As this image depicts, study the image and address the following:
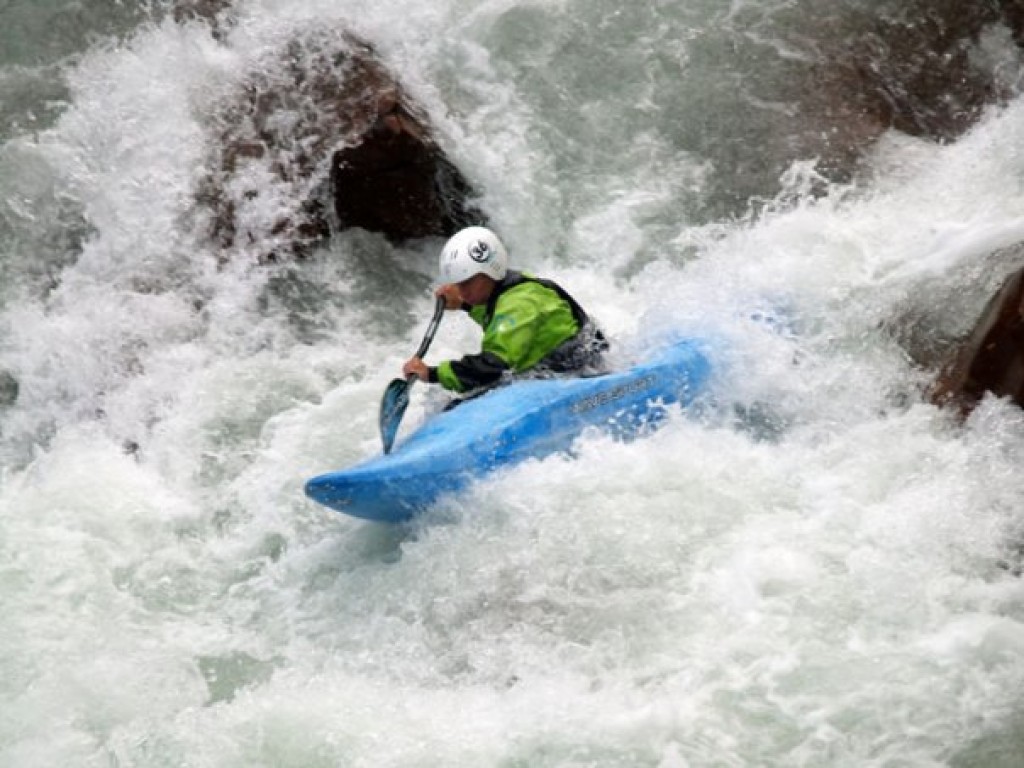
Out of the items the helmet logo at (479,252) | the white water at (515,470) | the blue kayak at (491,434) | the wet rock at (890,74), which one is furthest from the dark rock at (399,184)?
the wet rock at (890,74)

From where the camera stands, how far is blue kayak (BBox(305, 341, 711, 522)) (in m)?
5.79

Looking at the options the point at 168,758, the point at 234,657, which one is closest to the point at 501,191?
the point at 234,657

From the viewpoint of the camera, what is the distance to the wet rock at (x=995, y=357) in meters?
5.62

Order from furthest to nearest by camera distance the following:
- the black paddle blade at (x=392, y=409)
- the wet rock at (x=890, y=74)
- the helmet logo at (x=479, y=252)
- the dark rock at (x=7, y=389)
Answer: the wet rock at (x=890, y=74)
the dark rock at (x=7, y=389)
the helmet logo at (x=479, y=252)
the black paddle blade at (x=392, y=409)

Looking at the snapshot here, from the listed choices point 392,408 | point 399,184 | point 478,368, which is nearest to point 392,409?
point 392,408

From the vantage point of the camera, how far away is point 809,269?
23.8ft

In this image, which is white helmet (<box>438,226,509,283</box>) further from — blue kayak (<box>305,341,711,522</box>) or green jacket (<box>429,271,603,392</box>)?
blue kayak (<box>305,341,711,522</box>)

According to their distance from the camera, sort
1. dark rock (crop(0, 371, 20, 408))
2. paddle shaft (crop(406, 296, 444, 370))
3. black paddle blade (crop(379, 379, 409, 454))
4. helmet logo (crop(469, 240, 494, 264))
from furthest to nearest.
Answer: dark rock (crop(0, 371, 20, 408))
paddle shaft (crop(406, 296, 444, 370))
helmet logo (crop(469, 240, 494, 264))
black paddle blade (crop(379, 379, 409, 454))

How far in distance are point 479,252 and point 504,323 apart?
350 mm

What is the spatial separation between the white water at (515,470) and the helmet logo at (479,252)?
0.95 meters

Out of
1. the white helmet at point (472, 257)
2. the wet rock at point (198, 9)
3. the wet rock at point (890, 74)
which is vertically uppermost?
the wet rock at point (198, 9)

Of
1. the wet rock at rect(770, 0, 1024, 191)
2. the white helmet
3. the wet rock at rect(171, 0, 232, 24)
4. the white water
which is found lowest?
the white water

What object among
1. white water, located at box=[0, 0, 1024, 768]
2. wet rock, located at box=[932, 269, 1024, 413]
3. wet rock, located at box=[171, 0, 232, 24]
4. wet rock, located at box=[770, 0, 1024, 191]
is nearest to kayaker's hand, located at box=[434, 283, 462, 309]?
white water, located at box=[0, 0, 1024, 768]

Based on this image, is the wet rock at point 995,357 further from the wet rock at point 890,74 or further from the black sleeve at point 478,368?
the wet rock at point 890,74
